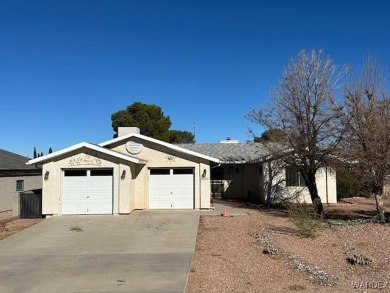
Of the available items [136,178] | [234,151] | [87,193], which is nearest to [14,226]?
[87,193]

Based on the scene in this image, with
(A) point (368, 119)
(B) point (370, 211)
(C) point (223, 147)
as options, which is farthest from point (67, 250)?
(C) point (223, 147)

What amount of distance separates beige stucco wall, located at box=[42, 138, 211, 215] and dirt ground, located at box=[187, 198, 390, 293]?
3765 millimetres

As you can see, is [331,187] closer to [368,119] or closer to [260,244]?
[368,119]

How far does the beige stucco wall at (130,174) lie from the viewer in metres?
18.7

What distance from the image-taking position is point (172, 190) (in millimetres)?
20797

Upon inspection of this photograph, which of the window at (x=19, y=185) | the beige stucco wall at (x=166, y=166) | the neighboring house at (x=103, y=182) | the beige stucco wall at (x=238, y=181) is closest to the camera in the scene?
the neighboring house at (x=103, y=182)

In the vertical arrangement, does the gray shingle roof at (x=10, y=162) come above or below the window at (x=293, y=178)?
above

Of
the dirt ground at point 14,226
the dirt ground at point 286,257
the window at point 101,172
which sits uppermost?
the window at point 101,172

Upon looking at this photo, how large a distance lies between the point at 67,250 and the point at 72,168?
7567 millimetres

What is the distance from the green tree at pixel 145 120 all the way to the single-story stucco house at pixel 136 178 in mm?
22551

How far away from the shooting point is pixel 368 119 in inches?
628

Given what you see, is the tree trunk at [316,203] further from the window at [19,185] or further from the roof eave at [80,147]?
the window at [19,185]

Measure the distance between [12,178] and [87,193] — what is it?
11.0 metres

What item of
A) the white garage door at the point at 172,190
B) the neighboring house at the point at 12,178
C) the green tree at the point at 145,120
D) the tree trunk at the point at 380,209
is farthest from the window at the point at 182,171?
the green tree at the point at 145,120
